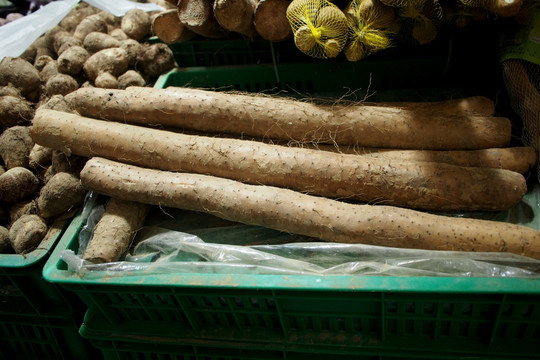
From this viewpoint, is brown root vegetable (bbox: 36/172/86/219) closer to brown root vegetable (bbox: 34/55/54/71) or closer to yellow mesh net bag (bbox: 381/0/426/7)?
brown root vegetable (bbox: 34/55/54/71)

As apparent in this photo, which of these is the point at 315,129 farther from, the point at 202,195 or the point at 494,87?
the point at 494,87

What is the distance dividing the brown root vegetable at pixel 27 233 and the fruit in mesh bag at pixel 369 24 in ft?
4.84

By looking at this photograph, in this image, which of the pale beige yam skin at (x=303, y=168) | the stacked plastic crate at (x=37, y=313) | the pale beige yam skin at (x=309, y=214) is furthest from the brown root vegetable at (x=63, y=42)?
the stacked plastic crate at (x=37, y=313)

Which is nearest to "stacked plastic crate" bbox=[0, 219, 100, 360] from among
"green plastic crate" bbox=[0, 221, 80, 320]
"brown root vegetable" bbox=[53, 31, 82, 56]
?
"green plastic crate" bbox=[0, 221, 80, 320]

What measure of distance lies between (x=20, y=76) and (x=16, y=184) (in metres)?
0.68

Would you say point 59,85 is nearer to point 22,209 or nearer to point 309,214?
point 22,209

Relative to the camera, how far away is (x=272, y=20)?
1.92 m

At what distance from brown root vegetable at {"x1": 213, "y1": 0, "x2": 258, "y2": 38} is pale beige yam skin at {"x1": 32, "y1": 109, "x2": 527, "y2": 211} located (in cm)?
57

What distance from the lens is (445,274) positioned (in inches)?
52.3

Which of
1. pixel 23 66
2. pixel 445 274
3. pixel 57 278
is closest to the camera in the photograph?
pixel 445 274

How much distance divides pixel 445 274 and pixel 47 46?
2578mm

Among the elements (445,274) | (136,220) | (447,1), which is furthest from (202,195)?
(447,1)

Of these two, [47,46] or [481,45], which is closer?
[481,45]

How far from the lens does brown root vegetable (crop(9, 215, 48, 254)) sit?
1.68 metres
